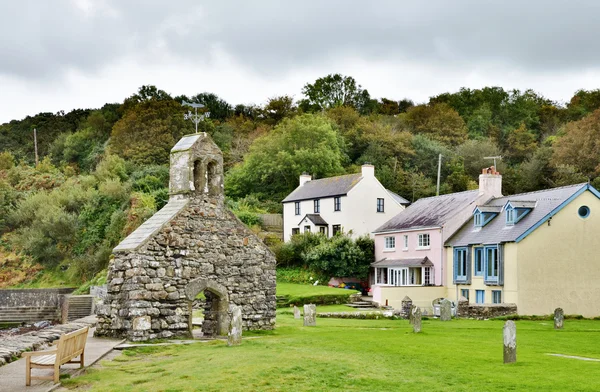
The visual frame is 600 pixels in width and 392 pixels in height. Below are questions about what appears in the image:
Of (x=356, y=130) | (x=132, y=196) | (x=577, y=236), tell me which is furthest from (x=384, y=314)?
(x=356, y=130)

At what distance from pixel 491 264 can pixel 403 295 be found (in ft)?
19.4

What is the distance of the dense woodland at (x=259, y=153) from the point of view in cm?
6425

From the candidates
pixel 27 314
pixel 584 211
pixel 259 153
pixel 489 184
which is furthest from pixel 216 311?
pixel 259 153

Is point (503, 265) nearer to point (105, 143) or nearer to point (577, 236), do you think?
point (577, 236)

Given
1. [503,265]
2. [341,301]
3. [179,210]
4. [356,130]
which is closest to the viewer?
[179,210]

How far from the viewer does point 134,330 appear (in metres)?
25.3

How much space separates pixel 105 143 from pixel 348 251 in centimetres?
3775

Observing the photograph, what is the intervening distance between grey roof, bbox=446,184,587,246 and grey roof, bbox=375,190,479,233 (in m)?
2.26

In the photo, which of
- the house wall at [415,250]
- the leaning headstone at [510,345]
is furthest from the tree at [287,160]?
the leaning headstone at [510,345]

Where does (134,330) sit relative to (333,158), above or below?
below

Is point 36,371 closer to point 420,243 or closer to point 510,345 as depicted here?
point 510,345

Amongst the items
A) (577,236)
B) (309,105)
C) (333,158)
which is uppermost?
(309,105)

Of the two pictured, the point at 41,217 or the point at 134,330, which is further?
the point at 41,217

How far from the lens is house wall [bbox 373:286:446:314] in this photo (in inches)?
1907
